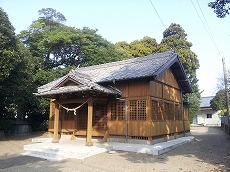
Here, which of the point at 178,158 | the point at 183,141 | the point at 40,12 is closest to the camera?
the point at 178,158

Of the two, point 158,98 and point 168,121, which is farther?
point 168,121

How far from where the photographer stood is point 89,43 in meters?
29.2

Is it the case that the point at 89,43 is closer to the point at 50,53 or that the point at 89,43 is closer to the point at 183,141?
the point at 50,53

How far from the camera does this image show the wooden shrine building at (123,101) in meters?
13.2

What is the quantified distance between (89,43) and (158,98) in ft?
55.5

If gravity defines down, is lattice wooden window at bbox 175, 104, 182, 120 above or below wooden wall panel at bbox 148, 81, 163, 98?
below

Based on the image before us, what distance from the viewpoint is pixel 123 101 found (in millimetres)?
14438

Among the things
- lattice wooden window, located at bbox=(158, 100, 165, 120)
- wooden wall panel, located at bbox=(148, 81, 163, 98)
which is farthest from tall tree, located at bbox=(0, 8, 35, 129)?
lattice wooden window, located at bbox=(158, 100, 165, 120)

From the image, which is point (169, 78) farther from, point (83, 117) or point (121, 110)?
point (83, 117)

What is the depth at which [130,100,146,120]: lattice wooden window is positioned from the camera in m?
13.7

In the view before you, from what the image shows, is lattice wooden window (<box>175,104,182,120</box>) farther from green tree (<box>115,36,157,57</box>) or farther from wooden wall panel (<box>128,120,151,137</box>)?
green tree (<box>115,36,157,57</box>)

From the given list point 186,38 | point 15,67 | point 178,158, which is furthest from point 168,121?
point 186,38

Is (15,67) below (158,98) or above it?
above

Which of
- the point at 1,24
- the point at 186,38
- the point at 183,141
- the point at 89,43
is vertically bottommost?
the point at 183,141
